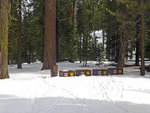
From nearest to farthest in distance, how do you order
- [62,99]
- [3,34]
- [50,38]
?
[62,99] < [3,34] < [50,38]

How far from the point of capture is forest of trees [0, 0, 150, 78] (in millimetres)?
12305

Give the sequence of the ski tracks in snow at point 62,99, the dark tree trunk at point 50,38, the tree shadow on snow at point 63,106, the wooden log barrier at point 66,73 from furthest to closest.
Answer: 1. the dark tree trunk at point 50,38
2. the wooden log barrier at point 66,73
3. the ski tracks in snow at point 62,99
4. the tree shadow on snow at point 63,106

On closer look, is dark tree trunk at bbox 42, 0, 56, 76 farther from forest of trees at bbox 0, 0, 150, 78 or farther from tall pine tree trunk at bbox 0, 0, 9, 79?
tall pine tree trunk at bbox 0, 0, 9, 79

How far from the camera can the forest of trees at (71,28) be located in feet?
40.4

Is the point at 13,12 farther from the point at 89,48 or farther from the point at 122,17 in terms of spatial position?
the point at 122,17

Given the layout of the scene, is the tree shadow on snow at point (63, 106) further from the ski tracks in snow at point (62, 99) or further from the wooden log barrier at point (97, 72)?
the wooden log barrier at point (97, 72)

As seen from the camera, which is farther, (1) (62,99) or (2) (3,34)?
(2) (3,34)

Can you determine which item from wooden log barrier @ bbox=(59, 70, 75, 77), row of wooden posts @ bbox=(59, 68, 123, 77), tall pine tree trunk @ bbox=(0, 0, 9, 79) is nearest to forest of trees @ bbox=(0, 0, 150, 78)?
tall pine tree trunk @ bbox=(0, 0, 9, 79)

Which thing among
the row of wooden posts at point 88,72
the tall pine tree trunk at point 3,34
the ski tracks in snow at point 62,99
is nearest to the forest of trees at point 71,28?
the tall pine tree trunk at point 3,34

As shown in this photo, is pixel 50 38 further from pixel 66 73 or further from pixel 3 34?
pixel 3 34

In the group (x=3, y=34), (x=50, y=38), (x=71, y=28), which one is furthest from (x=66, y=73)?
(x=71, y=28)

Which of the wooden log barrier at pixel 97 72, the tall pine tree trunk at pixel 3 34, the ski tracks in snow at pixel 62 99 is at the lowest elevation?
the ski tracks in snow at pixel 62 99

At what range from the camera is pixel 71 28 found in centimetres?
2644

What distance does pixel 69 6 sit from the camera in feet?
85.1
